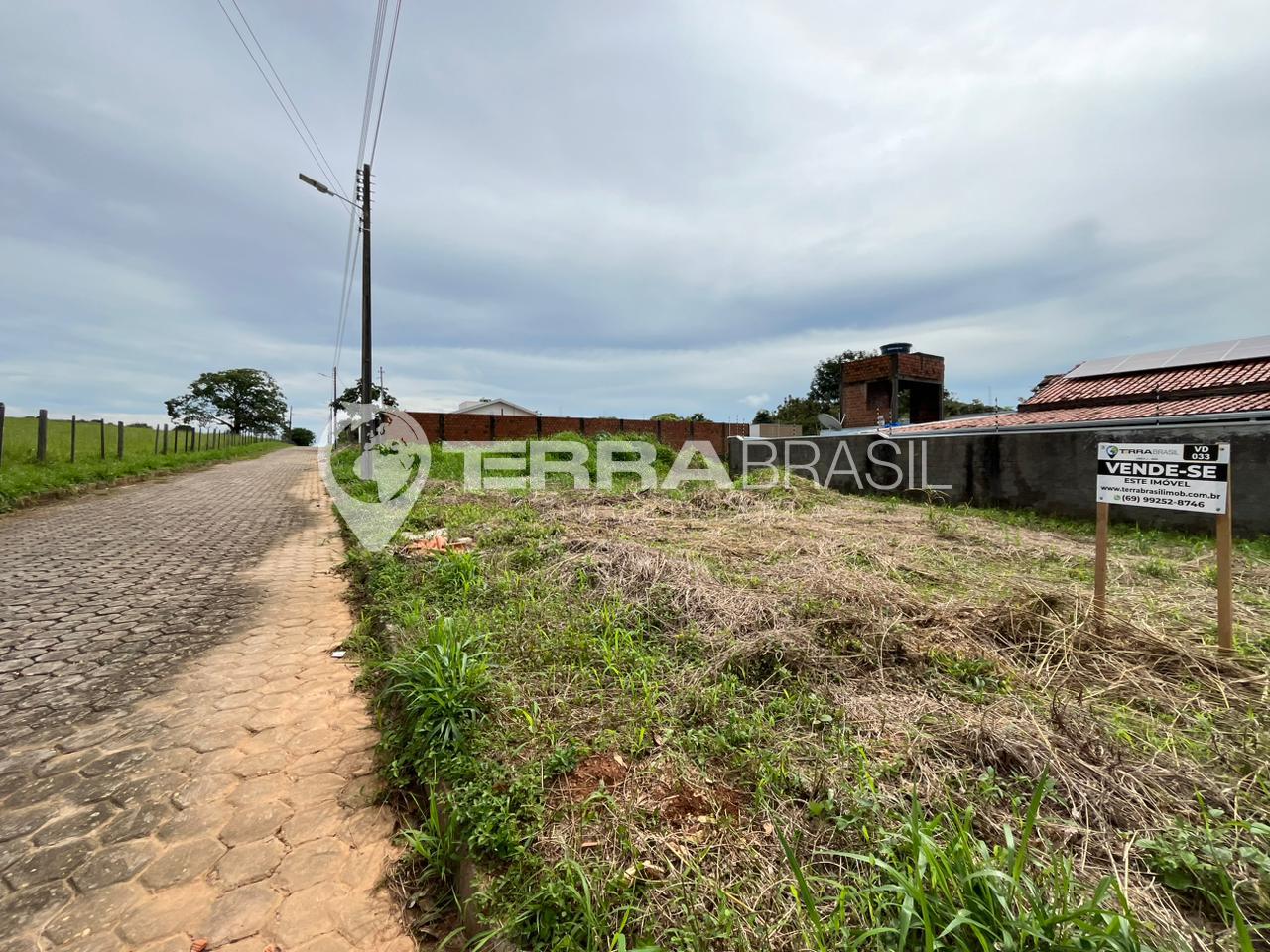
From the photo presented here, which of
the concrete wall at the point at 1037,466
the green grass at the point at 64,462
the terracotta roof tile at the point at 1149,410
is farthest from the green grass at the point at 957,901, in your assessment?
the green grass at the point at 64,462

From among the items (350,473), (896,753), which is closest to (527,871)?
(896,753)

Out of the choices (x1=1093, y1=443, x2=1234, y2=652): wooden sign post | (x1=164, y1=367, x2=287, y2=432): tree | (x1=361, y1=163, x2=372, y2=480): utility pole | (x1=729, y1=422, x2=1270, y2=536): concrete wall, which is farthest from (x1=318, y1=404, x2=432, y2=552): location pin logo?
(x1=164, y1=367, x2=287, y2=432): tree

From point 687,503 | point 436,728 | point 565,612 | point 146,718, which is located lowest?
point 146,718

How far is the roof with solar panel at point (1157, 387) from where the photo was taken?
10055 millimetres

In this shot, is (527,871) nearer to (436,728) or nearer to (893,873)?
(436,728)

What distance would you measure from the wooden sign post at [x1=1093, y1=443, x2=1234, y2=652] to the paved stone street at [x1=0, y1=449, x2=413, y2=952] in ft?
11.5

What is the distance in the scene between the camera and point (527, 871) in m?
1.37

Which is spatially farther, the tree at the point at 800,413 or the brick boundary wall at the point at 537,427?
the tree at the point at 800,413

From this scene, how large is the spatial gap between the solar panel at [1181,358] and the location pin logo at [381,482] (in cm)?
1780

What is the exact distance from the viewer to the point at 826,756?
1.72 metres

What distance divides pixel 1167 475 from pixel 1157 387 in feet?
45.3

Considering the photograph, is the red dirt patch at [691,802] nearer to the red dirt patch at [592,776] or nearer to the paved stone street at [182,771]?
the red dirt patch at [592,776]

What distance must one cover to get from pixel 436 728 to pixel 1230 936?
7.43 feet

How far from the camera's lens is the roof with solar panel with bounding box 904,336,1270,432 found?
10.1m
